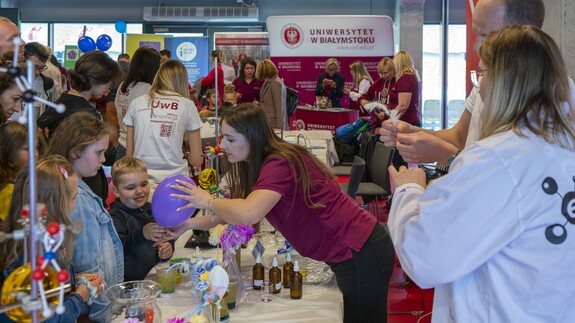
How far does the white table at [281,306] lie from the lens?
6.79 ft

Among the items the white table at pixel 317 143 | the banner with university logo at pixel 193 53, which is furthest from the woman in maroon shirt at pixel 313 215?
the banner with university logo at pixel 193 53

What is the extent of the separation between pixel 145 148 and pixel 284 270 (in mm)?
1835

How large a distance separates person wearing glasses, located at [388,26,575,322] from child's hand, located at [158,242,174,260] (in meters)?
1.33

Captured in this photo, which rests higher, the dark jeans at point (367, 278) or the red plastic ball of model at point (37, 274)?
the red plastic ball of model at point (37, 274)

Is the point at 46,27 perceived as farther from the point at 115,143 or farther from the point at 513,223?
the point at 513,223

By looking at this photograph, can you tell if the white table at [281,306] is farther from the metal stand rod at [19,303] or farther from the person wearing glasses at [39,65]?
the person wearing glasses at [39,65]

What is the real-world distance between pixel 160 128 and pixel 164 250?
1494mm

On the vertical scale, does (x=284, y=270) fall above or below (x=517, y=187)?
below

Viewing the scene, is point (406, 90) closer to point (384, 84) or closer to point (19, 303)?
point (384, 84)

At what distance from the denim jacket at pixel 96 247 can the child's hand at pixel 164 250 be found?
0.64 ft

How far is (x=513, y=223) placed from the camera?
4.44 feet

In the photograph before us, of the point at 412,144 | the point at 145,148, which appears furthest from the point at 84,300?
the point at 145,148

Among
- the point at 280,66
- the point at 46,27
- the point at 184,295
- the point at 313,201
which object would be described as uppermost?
the point at 46,27

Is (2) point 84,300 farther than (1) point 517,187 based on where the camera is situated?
Yes
